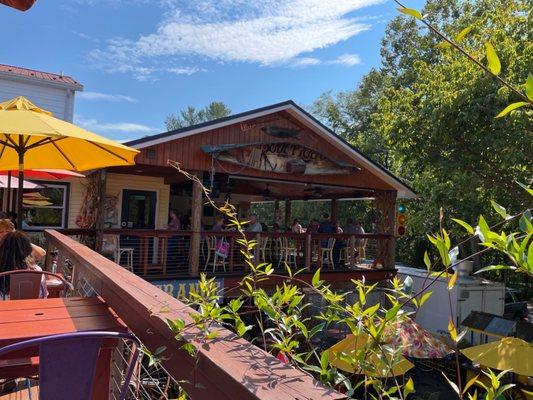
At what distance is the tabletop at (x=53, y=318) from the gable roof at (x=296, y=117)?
757cm

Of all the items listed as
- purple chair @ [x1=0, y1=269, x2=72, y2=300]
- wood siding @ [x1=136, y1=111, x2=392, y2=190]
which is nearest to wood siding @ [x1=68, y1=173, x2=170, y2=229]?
wood siding @ [x1=136, y1=111, x2=392, y2=190]

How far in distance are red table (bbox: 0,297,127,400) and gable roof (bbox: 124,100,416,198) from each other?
7607mm

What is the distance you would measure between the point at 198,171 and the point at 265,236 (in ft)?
7.81

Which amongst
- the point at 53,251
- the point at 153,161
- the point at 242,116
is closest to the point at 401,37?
the point at 242,116

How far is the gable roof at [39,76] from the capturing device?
14536 mm

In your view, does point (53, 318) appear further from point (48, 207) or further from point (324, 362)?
point (48, 207)

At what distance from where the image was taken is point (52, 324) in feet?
7.32

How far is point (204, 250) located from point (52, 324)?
35.7 feet

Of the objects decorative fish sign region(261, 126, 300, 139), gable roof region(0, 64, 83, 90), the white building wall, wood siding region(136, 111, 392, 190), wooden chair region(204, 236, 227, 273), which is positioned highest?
gable roof region(0, 64, 83, 90)

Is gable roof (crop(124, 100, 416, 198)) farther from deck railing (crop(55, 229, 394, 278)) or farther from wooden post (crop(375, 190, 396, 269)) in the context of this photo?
deck railing (crop(55, 229, 394, 278))

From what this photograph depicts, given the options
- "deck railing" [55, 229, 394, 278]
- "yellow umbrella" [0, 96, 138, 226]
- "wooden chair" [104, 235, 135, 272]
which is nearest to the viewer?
"yellow umbrella" [0, 96, 138, 226]

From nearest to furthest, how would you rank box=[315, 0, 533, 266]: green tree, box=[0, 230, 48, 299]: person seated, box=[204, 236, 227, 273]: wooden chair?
1. box=[0, 230, 48, 299]: person seated
2. box=[204, 236, 227, 273]: wooden chair
3. box=[315, 0, 533, 266]: green tree

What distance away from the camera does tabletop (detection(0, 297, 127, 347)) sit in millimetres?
2076

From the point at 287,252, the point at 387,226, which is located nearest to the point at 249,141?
the point at 287,252
